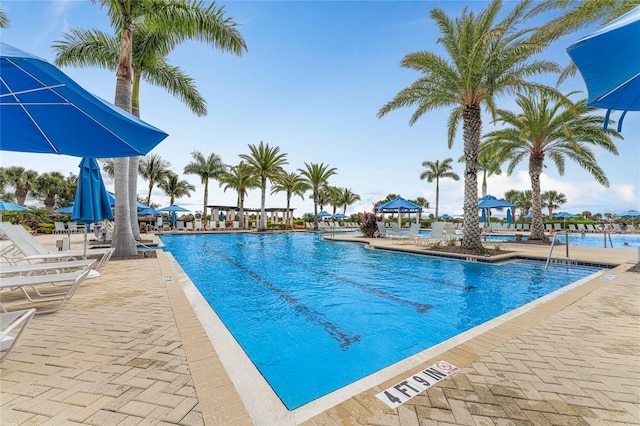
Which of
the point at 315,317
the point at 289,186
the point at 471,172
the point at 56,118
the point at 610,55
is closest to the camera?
the point at 610,55

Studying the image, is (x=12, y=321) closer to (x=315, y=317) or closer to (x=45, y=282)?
(x=45, y=282)

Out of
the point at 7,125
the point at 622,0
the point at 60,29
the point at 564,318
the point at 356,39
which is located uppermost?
the point at 356,39

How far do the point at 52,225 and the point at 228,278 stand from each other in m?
26.5

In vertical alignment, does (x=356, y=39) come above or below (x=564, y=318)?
above

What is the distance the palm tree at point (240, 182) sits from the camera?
31403 millimetres

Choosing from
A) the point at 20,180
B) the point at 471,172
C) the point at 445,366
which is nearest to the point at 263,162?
the point at 471,172

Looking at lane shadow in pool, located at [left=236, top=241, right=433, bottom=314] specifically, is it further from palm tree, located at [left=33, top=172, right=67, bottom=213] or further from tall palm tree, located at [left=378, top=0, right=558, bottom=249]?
palm tree, located at [left=33, top=172, right=67, bottom=213]

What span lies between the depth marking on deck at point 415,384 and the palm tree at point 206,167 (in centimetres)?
3668

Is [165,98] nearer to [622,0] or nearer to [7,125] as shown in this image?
[7,125]

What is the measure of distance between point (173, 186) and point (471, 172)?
38.4m

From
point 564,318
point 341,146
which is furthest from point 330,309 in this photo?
point 341,146

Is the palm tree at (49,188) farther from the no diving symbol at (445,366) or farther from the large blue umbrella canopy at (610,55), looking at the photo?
the large blue umbrella canopy at (610,55)

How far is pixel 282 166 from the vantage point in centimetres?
2808

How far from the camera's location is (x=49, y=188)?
32750 millimetres
